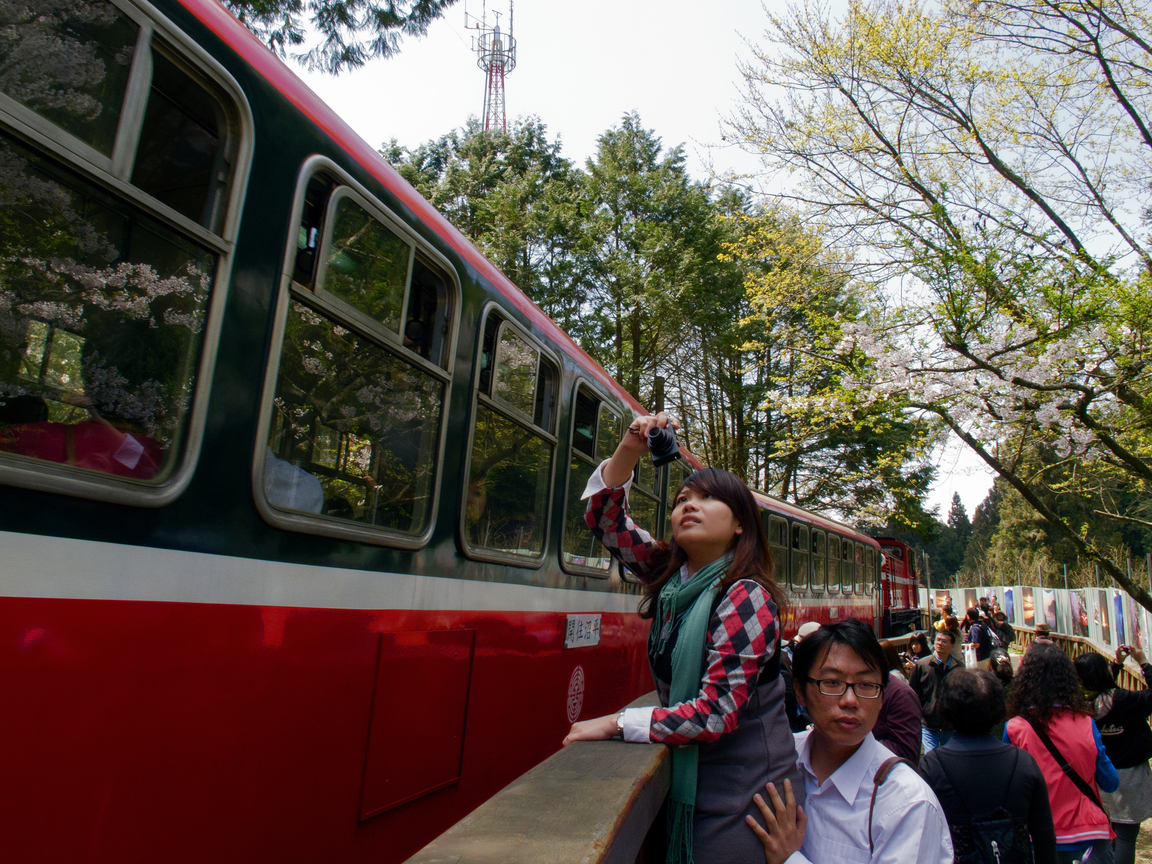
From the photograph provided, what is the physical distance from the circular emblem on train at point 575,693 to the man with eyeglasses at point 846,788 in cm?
264

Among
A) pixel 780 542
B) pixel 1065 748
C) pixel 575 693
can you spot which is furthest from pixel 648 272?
pixel 1065 748

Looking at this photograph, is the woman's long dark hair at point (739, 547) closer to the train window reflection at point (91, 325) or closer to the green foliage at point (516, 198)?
the train window reflection at point (91, 325)

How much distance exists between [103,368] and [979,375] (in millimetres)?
10330

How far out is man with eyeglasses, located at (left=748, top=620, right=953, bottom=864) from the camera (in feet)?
5.44

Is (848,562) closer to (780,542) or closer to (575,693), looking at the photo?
(780,542)

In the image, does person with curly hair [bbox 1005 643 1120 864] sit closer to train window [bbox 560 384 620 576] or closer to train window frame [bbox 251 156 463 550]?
train window [bbox 560 384 620 576]

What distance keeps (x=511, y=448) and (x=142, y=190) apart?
7.45ft

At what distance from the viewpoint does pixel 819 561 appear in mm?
14375

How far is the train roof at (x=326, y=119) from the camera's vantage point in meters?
2.14

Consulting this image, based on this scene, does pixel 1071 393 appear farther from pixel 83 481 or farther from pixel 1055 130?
pixel 83 481

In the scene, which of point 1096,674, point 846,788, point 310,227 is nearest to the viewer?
point 846,788

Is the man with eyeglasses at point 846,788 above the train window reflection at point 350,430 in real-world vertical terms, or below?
below

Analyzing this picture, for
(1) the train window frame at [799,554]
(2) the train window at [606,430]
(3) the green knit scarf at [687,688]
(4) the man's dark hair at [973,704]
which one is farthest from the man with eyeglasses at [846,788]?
(1) the train window frame at [799,554]

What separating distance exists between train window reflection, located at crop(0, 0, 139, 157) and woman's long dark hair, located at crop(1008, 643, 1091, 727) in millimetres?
4089
